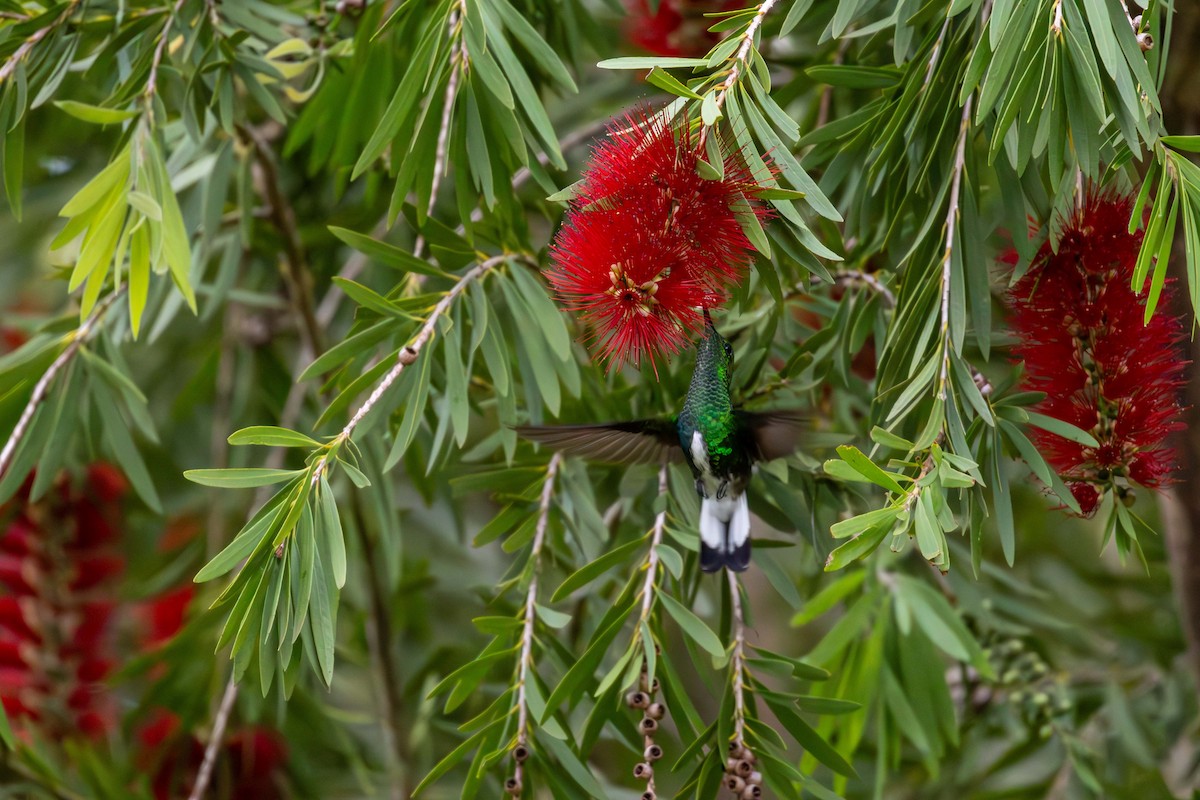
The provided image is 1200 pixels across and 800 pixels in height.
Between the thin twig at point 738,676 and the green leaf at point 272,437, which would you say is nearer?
the green leaf at point 272,437

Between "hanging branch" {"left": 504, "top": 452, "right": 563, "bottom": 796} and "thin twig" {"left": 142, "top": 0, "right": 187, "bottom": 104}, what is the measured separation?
517 mm

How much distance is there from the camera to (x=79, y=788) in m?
1.78

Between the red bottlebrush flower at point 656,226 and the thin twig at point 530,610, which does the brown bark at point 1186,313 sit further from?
the thin twig at point 530,610

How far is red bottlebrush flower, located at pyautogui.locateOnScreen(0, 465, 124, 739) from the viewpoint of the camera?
6.04ft

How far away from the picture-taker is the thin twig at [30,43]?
3.54 feet

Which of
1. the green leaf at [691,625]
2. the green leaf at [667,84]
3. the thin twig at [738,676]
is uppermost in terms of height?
the green leaf at [667,84]

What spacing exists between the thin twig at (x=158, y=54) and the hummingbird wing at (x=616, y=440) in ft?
1.50

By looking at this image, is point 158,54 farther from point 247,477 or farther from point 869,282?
point 869,282

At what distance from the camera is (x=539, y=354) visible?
112 centimetres

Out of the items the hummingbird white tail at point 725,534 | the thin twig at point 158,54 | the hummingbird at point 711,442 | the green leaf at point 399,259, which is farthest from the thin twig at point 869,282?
the thin twig at point 158,54

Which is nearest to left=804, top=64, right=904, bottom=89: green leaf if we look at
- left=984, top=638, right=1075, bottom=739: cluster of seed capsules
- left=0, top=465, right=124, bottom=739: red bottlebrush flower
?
left=984, top=638, right=1075, bottom=739: cluster of seed capsules

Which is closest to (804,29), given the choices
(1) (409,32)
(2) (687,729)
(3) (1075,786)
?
(1) (409,32)

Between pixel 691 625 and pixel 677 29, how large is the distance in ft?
3.36

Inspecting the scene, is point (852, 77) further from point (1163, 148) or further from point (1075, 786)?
point (1075, 786)
